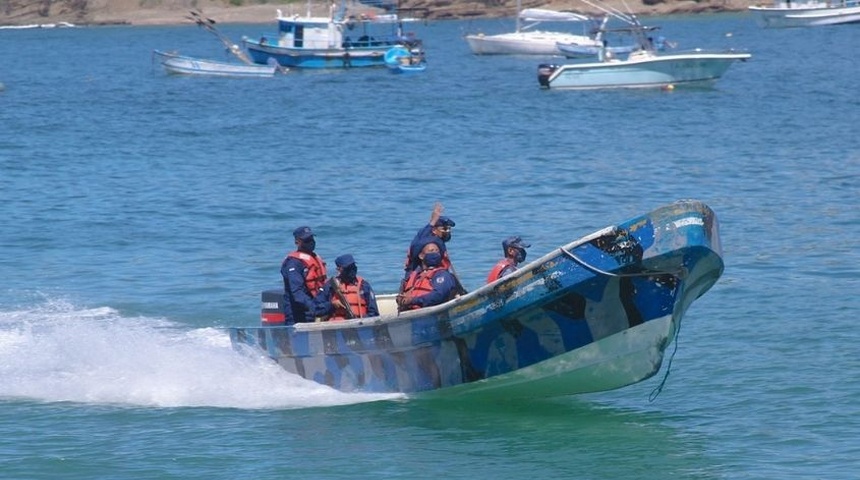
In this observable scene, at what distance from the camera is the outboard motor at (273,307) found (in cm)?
1581

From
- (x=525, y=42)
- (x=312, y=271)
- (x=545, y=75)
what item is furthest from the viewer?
(x=525, y=42)

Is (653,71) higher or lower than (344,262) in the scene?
lower

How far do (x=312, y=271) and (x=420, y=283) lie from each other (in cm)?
127

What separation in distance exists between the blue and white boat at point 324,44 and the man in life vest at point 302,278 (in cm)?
5251

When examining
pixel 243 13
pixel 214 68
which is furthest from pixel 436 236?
pixel 243 13

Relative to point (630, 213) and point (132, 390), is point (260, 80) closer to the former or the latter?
point (630, 213)

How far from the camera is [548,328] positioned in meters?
14.2

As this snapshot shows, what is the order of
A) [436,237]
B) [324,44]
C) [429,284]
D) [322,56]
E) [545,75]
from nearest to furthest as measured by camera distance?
[429,284] → [436,237] → [545,75] → [322,56] → [324,44]

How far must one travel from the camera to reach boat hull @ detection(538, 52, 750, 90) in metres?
51.6

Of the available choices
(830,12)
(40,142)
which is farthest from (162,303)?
(830,12)

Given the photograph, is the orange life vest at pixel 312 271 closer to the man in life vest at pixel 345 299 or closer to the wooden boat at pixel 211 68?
the man in life vest at pixel 345 299

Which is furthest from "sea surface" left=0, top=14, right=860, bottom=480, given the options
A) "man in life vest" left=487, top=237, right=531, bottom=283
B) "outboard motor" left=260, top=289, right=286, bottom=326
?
"man in life vest" left=487, top=237, right=531, bottom=283

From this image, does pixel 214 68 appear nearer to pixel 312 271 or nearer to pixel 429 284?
pixel 312 271

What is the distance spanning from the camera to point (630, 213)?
87.9ft
